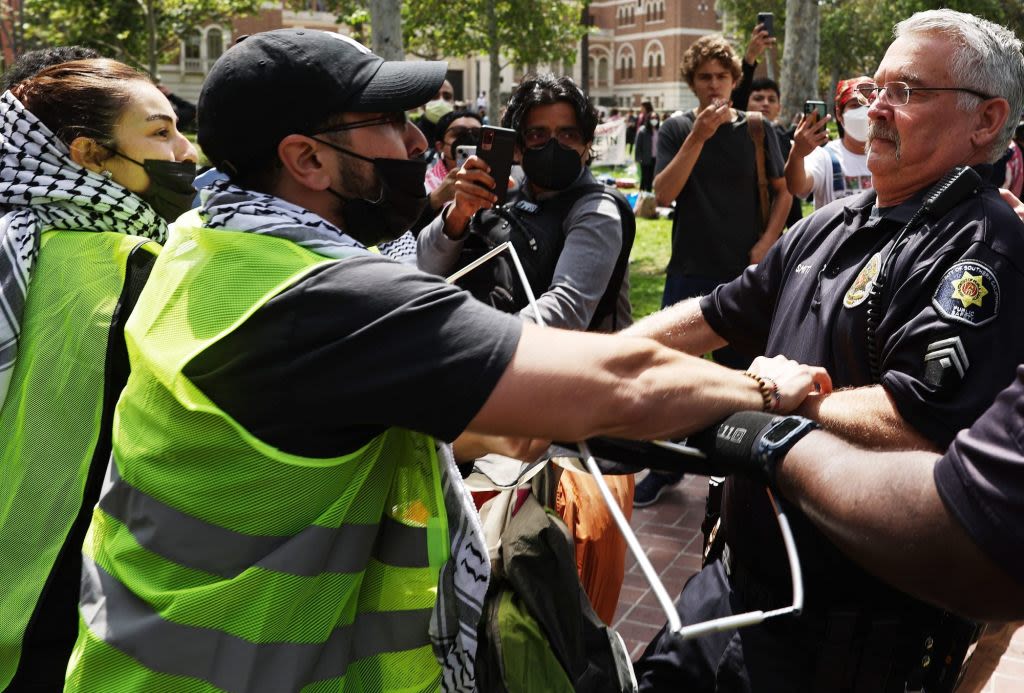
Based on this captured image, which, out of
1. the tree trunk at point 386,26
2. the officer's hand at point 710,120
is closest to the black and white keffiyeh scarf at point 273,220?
the officer's hand at point 710,120

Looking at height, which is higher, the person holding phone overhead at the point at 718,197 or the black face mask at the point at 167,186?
the black face mask at the point at 167,186

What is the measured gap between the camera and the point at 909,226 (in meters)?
2.34

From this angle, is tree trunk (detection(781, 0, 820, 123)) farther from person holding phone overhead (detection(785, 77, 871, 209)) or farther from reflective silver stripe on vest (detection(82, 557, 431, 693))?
reflective silver stripe on vest (detection(82, 557, 431, 693))

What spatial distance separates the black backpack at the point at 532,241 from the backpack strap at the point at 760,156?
226 cm

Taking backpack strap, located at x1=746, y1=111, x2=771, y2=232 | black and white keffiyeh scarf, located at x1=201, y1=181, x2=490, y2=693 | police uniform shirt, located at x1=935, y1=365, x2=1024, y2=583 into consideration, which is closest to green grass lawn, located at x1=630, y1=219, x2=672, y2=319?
backpack strap, located at x1=746, y1=111, x2=771, y2=232

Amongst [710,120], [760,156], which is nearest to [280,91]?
[710,120]

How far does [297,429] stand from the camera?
1.65m

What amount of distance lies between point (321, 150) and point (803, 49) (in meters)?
14.7

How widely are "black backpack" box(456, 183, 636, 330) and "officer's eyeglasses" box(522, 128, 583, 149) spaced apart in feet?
0.65

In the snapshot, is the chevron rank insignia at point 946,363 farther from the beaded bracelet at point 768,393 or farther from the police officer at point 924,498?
the police officer at point 924,498

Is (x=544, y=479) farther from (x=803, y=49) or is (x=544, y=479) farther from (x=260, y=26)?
(x=260, y=26)

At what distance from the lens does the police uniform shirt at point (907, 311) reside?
6.81 ft

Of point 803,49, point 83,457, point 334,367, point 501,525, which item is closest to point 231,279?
point 334,367

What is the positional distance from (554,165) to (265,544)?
8.23 feet
